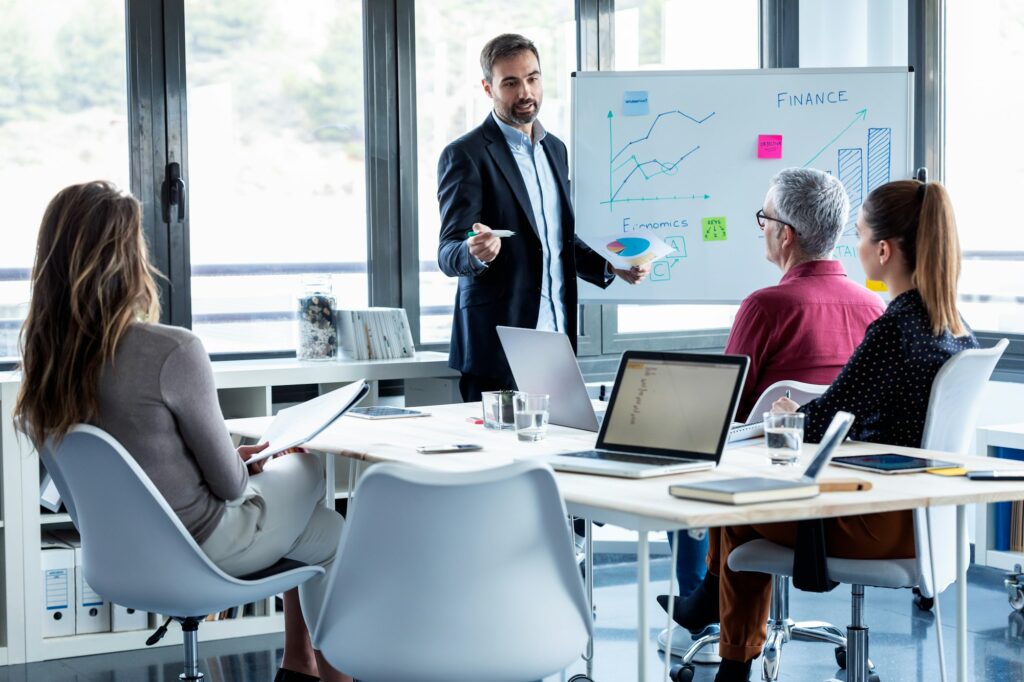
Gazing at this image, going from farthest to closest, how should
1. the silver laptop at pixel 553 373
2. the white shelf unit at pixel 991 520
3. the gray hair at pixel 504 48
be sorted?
the white shelf unit at pixel 991 520 → the gray hair at pixel 504 48 → the silver laptop at pixel 553 373

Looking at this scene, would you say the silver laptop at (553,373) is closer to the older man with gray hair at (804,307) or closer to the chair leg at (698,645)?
the older man with gray hair at (804,307)

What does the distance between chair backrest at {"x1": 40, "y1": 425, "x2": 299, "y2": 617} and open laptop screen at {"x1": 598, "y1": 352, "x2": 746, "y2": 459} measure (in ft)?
2.67

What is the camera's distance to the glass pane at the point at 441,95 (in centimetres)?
483

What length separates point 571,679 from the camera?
338 centimetres

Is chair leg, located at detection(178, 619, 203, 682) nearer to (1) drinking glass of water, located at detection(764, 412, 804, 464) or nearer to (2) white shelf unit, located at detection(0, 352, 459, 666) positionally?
(2) white shelf unit, located at detection(0, 352, 459, 666)

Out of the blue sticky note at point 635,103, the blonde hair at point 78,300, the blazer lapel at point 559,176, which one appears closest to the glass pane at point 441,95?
the blue sticky note at point 635,103

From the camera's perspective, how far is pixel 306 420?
2781 mm

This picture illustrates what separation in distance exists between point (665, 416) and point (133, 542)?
3.45 feet

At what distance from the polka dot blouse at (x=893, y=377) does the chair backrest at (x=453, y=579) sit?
86 centimetres

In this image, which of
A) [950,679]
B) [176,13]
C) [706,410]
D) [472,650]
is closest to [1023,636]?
[950,679]

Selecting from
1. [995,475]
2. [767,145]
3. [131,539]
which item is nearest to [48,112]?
[131,539]

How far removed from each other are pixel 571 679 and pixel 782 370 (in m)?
1.00

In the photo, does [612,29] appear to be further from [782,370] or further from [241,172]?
[782,370]

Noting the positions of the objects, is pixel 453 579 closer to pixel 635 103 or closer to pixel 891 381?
pixel 891 381
